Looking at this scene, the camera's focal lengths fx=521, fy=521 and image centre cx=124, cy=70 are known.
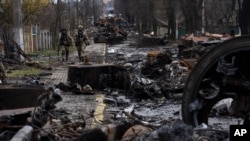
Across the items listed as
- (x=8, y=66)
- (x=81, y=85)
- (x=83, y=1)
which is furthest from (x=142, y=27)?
(x=81, y=85)

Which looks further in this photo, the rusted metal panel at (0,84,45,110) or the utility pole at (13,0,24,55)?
the utility pole at (13,0,24,55)

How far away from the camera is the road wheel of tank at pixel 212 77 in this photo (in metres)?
5.92

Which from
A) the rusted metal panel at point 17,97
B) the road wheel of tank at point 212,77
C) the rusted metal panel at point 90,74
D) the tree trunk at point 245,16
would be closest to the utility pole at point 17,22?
the rusted metal panel at point 90,74

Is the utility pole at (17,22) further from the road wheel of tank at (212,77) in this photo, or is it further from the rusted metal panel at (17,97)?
the road wheel of tank at (212,77)

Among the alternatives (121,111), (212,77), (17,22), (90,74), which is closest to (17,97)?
(121,111)

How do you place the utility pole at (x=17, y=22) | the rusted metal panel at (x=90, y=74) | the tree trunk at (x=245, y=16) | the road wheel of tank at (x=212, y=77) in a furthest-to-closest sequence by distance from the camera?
the utility pole at (x=17, y=22)
the rusted metal panel at (x=90, y=74)
the tree trunk at (x=245, y=16)
the road wheel of tank at (x=212, y=77)

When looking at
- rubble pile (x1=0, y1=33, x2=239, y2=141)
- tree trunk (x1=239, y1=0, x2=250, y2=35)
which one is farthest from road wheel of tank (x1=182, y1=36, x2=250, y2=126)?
tree trunk (x1=239, y1=0, x2=250, y2=35)

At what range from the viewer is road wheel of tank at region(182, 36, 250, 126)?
5.92 m

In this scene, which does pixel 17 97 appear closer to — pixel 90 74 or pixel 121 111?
pixel 121 111

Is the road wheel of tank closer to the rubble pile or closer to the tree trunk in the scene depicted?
the rubble pile

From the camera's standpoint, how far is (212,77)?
20.6 feet

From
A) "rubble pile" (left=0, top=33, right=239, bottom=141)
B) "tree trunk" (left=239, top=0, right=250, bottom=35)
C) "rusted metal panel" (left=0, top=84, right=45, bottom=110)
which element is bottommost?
"rubble pile" (left=0, top=33, right=239, bottom=141)

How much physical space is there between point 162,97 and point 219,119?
3741 mm

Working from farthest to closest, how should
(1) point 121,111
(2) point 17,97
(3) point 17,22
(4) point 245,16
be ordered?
(3) point 17,22 → (1) point 121,111 → (2) point 17,97 → (4) point 245,16
